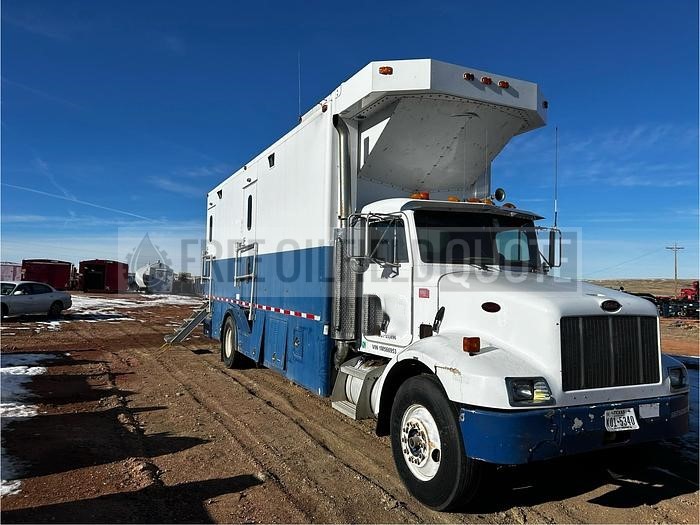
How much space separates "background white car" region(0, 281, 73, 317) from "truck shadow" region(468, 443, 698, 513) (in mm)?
20557

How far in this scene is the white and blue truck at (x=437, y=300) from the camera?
408cm

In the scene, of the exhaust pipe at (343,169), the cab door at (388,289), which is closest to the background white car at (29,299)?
the exhaust pipe at (343,169)

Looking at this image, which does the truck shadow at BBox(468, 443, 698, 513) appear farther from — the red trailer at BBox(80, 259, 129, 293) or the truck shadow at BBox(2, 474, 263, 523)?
the red trailer at BBox(80, 259, 129, 293)

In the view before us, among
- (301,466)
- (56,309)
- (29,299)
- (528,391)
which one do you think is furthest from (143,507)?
(56,309)

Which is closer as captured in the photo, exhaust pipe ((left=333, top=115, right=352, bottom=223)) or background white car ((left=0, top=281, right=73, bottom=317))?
exhaust pipe ((left=333, top=115, right=352, bottom=223))

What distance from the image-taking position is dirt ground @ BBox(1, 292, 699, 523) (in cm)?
421

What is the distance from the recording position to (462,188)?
7203mm

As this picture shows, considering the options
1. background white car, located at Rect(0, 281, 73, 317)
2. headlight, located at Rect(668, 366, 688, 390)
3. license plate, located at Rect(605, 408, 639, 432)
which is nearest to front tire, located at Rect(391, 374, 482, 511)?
license plate, located at Rect(605, 408, 639, 432)

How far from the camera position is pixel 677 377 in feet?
15.2

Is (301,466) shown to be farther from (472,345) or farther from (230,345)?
(230,345)

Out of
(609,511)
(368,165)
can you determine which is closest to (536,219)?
(368,165)

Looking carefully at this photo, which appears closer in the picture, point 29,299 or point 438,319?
point 438,319

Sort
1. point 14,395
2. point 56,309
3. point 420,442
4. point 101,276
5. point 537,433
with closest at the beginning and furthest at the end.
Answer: point 537,433, point 420,442, point 14,395, point 56,309, point 101,276

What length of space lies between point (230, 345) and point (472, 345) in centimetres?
747
